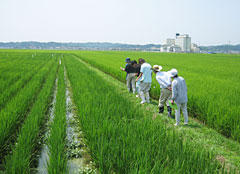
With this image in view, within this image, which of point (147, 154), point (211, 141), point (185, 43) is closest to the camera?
point (147, 154)

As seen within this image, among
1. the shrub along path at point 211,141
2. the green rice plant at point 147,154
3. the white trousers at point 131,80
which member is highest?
the white trousers at point 131,80

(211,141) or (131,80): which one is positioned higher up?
(131,80)

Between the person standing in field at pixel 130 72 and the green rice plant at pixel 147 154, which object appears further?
the person standing in field at pixel 130 72

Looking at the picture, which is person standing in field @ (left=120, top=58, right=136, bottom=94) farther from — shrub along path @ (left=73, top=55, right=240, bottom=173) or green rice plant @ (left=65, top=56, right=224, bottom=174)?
green rice plant @ (left=65, top=56, right=224, bottom=174)

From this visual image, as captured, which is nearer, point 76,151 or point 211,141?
point 76,151

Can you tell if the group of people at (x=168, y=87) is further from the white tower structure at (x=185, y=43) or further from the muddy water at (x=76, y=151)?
the white tower structure at (x=185, y=43)

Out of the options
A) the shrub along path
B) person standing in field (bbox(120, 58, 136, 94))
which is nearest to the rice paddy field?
the shrub along path

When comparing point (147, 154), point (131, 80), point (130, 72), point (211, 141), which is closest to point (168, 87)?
point (211, 141)

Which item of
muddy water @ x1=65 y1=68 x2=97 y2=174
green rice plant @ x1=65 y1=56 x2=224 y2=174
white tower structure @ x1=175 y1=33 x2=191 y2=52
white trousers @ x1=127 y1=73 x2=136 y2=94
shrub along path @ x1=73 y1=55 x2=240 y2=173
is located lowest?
shrub along path @ x1=73 y1=55 x2=240 y2=173

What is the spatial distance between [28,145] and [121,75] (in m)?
8.32

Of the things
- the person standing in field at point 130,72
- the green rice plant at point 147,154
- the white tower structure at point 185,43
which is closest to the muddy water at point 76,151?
the green rice plant at point 147,154

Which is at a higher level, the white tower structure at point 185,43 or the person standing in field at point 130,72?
the white tower structure at point 185,43

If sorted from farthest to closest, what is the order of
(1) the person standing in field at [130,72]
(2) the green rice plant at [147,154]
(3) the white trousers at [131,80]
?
(3) the white trousers at [131,80]
(1) the person standing in field at [130,72]
(2) the green rice plant at [147,154]

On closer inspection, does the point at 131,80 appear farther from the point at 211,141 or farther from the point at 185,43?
the point at 185,43
